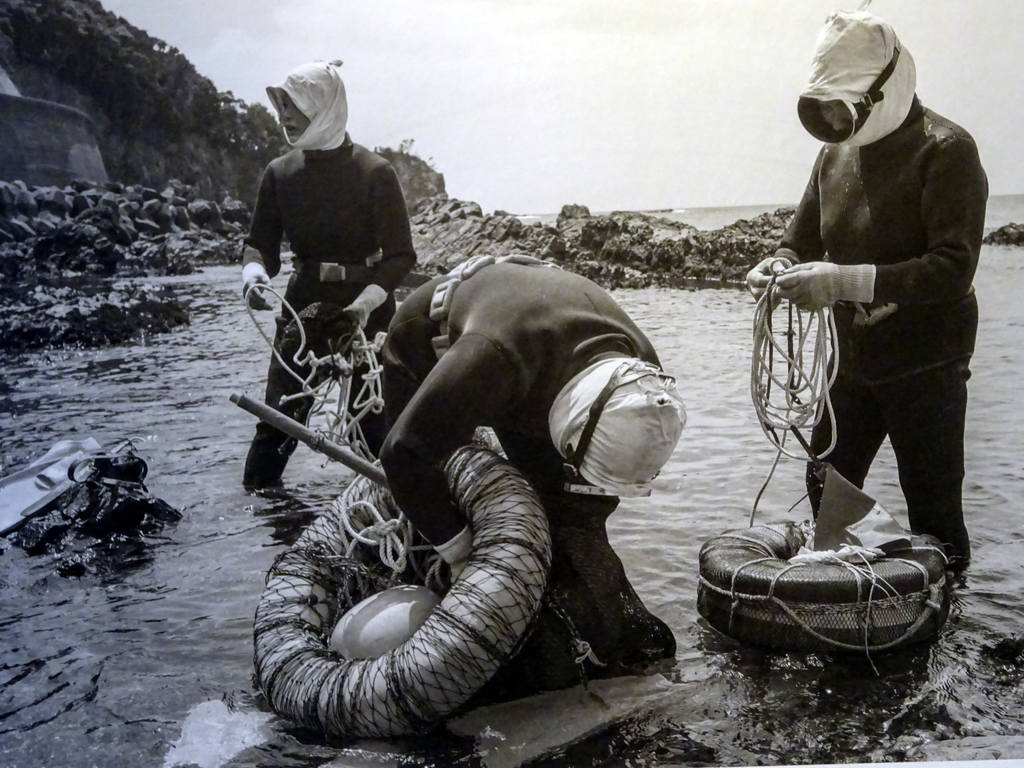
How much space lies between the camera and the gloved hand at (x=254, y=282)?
288 centimetres

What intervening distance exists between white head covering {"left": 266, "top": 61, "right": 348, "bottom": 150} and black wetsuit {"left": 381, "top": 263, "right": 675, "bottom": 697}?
29.5 inches

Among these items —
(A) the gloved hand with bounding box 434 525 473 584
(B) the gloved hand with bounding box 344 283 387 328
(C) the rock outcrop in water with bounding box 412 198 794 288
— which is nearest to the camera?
(A) the gloved hand with bounding box 434 525 473 584

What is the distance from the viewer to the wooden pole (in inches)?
96.9

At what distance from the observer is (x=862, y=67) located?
205 cm

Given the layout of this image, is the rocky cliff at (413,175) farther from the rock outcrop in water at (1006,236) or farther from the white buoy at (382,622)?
the rock outcrop in water at (1006,236)

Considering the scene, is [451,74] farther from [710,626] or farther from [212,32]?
[710,626]

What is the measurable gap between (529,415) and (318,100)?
117cm

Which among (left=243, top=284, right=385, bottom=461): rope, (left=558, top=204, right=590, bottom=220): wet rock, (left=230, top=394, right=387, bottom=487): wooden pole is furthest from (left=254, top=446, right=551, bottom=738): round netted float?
(left=558, top=204, right=590, bottom=220): wet rock

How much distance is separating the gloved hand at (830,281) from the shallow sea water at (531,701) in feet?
1.74

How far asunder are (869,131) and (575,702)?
1.46m

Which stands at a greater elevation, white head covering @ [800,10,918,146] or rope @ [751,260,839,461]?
white head covering @ [800,10,918,146]

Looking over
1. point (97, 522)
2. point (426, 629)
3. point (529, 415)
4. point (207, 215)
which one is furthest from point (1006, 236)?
point (97, 522)

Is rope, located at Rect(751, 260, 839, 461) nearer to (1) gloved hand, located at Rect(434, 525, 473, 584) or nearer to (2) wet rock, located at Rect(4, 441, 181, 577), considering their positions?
(1) gloved hand, located at Rect(434, 525, 473, 584)

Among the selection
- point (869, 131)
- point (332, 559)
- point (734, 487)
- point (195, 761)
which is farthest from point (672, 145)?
point (195, 761)
